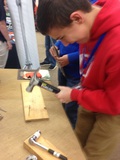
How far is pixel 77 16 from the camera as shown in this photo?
27.1 inches

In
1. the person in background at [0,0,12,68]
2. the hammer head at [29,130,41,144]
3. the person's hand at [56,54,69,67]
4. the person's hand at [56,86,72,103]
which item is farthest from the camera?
the person in background at [0,0,12,68]

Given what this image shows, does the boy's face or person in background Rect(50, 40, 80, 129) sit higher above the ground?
the boy's face

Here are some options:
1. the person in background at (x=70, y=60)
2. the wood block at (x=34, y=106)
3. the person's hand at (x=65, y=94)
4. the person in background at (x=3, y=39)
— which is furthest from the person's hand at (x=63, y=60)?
the person in background at (x=3, y=39)

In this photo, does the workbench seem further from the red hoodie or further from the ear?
the ear

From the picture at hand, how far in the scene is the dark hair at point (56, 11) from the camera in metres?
0.66

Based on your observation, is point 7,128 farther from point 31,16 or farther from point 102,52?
point 31,16

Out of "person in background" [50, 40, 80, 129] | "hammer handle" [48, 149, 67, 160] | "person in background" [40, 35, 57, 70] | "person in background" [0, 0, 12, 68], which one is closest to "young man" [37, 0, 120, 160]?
"hammer handle" [48, 149, 67, 160]

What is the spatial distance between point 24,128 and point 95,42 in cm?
46

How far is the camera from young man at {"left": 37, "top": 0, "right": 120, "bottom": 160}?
680mm

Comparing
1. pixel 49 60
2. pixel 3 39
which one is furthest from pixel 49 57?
pixel 3 39

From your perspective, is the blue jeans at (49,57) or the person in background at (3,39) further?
the blue jeans at (49,57)

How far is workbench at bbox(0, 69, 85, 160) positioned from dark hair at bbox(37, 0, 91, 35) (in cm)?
42

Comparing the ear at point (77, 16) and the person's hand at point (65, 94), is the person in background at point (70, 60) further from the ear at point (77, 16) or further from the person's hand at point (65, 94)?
the ear at point (77, 16)

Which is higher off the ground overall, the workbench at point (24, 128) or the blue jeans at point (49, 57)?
the workbench at point (24, 128)
